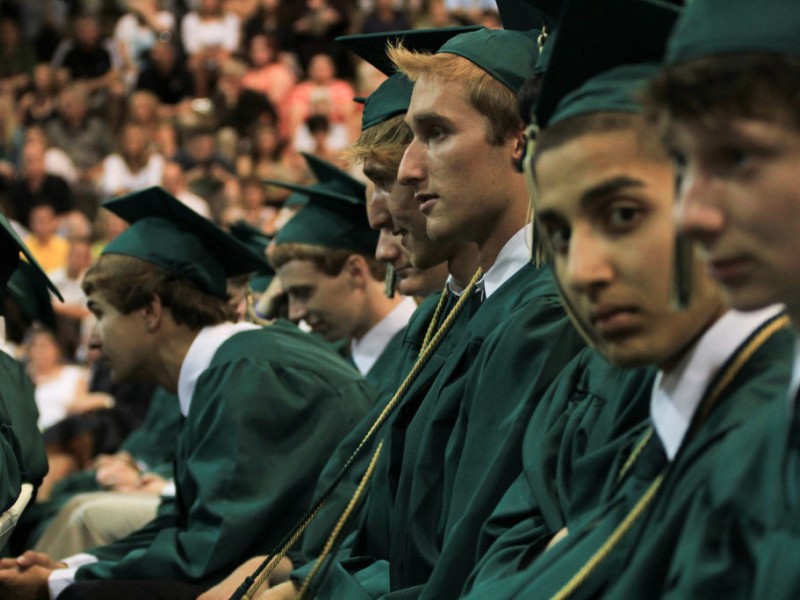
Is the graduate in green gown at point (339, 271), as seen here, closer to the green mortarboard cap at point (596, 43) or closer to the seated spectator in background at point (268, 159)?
the green mortarboard cap at point (596, 43)

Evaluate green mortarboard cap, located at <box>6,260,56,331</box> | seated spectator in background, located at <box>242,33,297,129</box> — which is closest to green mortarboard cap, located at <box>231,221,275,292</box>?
green mortarboard cap, located at <box>6,260,56,331</box>

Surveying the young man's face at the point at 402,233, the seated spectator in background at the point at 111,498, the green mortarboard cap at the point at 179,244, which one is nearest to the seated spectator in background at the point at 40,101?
the seated spectator in background at the point at 111,498

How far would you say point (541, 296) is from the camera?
2.95 meters

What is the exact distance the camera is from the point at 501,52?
3172 millimetres

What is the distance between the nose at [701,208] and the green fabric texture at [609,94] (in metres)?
0.30

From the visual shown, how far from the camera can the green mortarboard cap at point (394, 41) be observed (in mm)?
3650

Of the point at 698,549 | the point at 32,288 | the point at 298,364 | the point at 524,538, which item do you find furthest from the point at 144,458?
the point at 698,549

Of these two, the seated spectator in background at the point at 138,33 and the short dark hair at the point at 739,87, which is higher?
the short dark hair at the point at 739,87

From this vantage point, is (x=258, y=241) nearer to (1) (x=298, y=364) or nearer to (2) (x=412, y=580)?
(1) (x=298, y=364)

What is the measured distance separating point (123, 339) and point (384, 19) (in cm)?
942

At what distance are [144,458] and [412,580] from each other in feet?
12.6

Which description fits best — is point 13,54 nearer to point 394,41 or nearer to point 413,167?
point 394,41

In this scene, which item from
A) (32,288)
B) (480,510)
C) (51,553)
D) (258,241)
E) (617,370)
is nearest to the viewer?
(617,370)

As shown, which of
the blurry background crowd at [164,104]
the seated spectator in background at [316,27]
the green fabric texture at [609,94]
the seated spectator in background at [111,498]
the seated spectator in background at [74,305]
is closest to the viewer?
the green fabric texture at [609,94]
